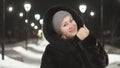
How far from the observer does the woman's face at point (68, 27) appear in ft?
10.1

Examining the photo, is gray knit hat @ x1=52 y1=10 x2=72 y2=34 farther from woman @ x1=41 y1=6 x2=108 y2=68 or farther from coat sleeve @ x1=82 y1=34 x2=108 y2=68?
coat sleeve @ x1=82 y1=34 x2=108 y2=68

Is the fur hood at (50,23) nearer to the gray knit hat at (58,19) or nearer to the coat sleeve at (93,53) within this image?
the gray knit hat at (58,19)

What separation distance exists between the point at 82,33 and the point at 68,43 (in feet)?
0.44

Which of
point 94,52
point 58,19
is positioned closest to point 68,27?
point 58,19

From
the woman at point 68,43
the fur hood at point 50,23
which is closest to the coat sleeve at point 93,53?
the woman at point 68,43

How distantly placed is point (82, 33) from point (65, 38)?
0.13 metres

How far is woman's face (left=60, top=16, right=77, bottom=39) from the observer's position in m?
3.07

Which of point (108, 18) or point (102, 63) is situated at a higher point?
point (108, 18)

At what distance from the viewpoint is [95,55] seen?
307cm

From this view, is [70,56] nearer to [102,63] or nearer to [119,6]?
[102,63]

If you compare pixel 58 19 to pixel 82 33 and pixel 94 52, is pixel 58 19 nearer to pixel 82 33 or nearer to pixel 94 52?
pixel 82 33

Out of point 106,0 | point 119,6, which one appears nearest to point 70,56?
point 119,6

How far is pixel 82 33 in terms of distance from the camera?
10.0 feet

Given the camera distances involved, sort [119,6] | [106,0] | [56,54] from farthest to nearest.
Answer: [106,0] < [119,6] < [56,54]
